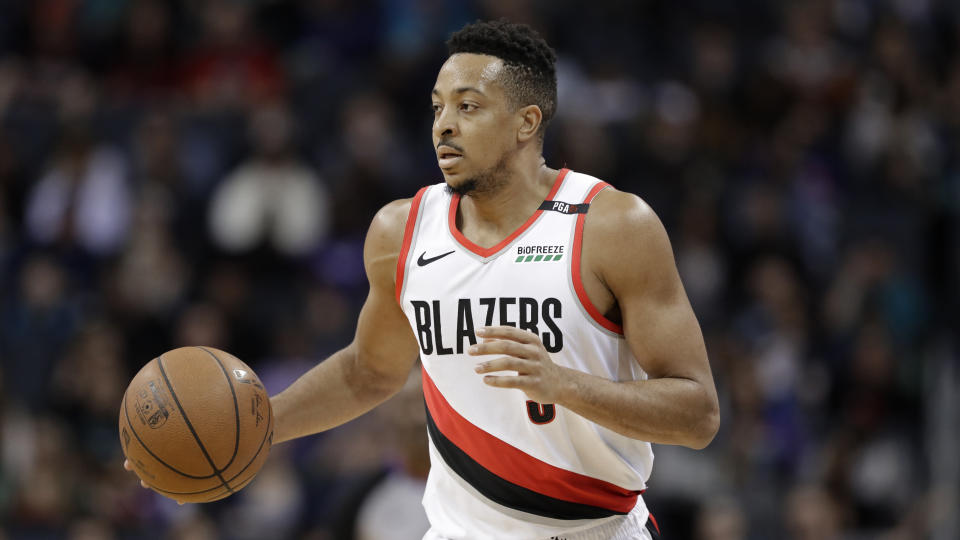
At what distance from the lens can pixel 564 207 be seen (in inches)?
180

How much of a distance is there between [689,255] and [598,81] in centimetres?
236

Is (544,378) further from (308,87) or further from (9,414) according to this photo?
(308,87)

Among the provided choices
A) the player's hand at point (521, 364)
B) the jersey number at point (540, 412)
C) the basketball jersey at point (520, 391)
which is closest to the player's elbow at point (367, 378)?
the basketball jersey at point (520, 391)

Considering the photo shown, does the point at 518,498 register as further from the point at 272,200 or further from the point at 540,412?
the point at 272,200

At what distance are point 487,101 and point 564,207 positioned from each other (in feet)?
1.61

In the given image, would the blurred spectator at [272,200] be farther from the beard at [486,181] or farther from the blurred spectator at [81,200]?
the beard at [486,181]

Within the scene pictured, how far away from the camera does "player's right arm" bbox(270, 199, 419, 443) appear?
4902mm

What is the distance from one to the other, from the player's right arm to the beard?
382 mm

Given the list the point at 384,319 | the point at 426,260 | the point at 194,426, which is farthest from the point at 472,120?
the point at 194,426

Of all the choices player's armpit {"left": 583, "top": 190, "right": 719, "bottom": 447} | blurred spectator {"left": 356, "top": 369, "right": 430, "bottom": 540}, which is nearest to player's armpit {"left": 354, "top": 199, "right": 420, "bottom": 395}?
player's armpit {"left": 583, "top": 190, "right": 719, "bottom": 447}

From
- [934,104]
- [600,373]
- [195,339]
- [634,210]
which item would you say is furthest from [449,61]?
[934,104]

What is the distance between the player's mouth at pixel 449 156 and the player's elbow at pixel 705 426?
128cm

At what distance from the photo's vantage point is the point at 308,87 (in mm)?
12273

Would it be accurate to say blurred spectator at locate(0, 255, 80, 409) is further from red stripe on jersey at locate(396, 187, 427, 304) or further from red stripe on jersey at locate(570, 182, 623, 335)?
red stripe on jersey at locate(570, 182, 623, 335)
